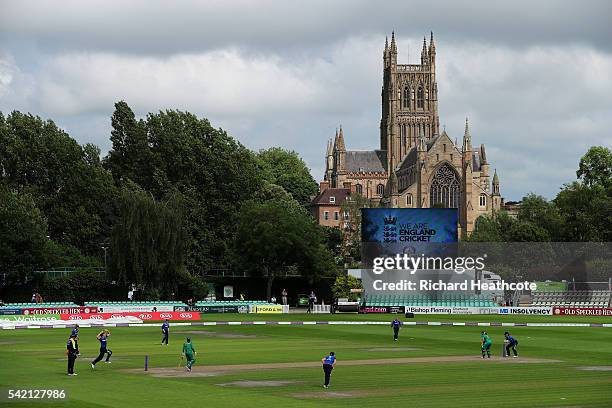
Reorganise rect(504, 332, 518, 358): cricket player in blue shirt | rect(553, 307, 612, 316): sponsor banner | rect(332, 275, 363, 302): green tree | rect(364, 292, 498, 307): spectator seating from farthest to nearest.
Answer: rect(332, 275, 363, 302): green tree < rect(553, 307, 612, 316): sponsor banner < rect(364, 292, 498, 307): spectator seating < rect(504, 332, 518, 358): cricket player in blue shirt

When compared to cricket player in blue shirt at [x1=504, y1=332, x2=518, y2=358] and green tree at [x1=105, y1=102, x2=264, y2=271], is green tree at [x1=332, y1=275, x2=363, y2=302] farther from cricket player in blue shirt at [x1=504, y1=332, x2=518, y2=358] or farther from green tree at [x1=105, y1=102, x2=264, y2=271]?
cricket player in blue shirt at [x1=504, y1=332, x2=518, y2=358]

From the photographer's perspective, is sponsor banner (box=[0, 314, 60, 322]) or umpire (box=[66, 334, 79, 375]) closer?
umpire (box=[66, 334, 79, 375])

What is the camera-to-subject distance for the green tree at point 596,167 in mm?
143500

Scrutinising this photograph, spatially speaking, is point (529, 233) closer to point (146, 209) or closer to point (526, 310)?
point (526, 310)

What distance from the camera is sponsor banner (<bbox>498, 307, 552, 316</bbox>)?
9454 centimetres

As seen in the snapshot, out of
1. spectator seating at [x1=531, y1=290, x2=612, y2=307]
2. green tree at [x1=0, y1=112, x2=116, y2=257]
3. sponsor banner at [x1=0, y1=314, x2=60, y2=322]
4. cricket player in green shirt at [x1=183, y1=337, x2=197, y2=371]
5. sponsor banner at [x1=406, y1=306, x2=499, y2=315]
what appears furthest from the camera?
green tree at [x1=0, y1=112, x2=116, y2=257]

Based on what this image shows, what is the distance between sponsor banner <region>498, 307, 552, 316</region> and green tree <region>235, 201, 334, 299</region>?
762 inches

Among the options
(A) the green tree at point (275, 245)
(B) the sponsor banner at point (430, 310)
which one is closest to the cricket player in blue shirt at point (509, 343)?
(B) the sponsor banner at point (430, 310)

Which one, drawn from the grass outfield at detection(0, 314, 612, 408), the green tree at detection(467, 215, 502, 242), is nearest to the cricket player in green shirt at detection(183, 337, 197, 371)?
the grass outfield at detection(0, 314, 612, 408)

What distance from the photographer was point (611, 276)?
99.8 m

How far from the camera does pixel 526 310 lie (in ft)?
312

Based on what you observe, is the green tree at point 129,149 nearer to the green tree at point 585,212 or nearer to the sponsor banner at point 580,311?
the sponsor banner at point 580,311

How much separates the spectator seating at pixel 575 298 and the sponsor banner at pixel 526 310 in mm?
4965

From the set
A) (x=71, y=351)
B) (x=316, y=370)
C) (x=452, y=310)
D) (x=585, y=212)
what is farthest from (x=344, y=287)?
(x=71, y=351)
